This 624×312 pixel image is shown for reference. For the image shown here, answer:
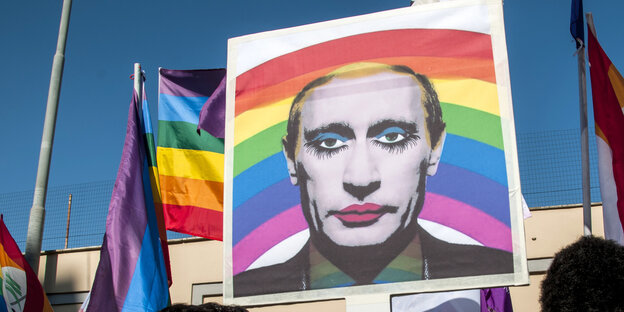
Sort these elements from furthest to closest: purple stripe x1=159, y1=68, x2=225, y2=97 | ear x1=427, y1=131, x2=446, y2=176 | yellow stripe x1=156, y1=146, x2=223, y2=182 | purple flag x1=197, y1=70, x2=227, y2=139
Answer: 1. purple stripe x1=159, y1=68, x2=225, y2=97
2. yellow stripe x1=156, y1=146, x2=223, y2=182
3. purple flag x1=197, y1=70, x2=227, y2=139
4. ear x1=427, y1=131, x2=446, y2=176

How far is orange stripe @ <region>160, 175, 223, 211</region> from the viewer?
24.8ft

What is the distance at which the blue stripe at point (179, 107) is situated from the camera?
8.59m

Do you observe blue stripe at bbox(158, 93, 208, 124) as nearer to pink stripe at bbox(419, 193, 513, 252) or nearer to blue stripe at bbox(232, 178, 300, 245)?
blue stripe at bbox(232, 178, 300, 245)

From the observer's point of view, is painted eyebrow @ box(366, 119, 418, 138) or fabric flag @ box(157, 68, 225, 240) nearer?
painted eyebrow @ box(366, 119, 418, 138)

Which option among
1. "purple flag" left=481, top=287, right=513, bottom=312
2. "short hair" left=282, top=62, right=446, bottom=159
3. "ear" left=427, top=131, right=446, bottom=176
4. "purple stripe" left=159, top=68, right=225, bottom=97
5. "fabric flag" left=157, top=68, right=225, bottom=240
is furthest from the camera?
"purple stripe" left=159, top=68, right=225, bottom=97

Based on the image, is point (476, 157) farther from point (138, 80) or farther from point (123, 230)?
point (138, 80)

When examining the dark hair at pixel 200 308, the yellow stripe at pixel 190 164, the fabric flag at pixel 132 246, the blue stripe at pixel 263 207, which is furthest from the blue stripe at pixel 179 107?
the dark hair at pixel 200 308

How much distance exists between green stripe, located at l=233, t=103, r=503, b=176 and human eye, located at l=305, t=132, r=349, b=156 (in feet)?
0.85

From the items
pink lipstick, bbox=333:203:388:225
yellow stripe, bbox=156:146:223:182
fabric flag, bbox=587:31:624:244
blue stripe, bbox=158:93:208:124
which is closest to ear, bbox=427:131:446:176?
pink lipstick, bbox=333:203:388:225

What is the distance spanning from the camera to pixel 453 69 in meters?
5.08

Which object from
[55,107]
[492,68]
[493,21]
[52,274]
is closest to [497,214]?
[492,68]

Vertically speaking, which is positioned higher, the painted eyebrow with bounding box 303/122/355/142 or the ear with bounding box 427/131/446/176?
the painted eyebrow with bounding box 303/122/355/142

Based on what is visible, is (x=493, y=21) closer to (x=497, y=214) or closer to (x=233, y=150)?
(x=497, y=214)

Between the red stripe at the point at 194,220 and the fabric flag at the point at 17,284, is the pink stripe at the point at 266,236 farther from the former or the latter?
the fabric flag at the point at 17,284
